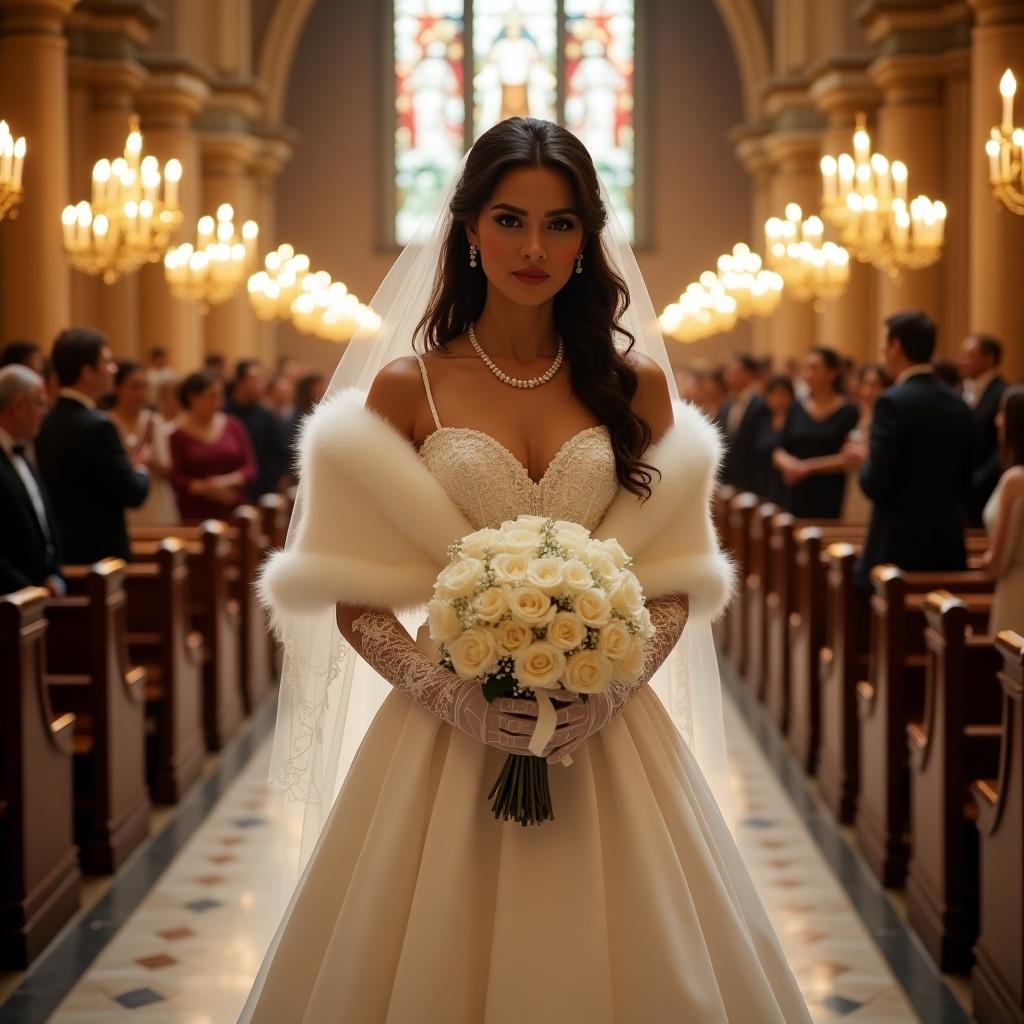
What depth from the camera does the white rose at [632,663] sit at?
2.71 m

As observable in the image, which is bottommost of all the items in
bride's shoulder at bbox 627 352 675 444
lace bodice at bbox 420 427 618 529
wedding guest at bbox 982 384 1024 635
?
wedding guest at bbox 982 384 1024 635

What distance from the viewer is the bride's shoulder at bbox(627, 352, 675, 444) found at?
10.7ft

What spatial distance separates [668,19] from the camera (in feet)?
83.1

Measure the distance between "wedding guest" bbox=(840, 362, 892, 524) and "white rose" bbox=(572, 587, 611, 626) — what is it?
6.30m

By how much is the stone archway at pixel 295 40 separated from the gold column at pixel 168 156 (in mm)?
6382

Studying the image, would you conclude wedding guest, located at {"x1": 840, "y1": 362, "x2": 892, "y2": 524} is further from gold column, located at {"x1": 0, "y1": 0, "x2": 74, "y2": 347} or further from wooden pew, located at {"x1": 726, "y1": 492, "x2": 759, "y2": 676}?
gold column, located at {"x1": 0, "y1": 0, "x2": 74, "y2": 347}

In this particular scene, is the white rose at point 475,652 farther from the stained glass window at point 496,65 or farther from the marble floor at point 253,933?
the stained glass window at point 496,65

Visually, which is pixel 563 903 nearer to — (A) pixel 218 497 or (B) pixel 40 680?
(B) pixel 40 680

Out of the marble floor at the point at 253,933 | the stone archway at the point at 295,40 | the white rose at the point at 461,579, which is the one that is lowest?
the marble floor at the point at 253,933

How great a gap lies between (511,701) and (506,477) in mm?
512

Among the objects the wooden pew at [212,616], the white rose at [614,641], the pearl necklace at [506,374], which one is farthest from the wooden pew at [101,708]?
the white rose at [614,641]

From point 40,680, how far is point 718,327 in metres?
10.8

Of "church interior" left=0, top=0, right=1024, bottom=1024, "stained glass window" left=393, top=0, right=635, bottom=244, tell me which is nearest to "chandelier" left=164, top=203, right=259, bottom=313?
"church interior" left=0, top=0, right=1024, bottom=1024

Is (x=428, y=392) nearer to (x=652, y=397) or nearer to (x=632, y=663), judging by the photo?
(x=652, y=397)
